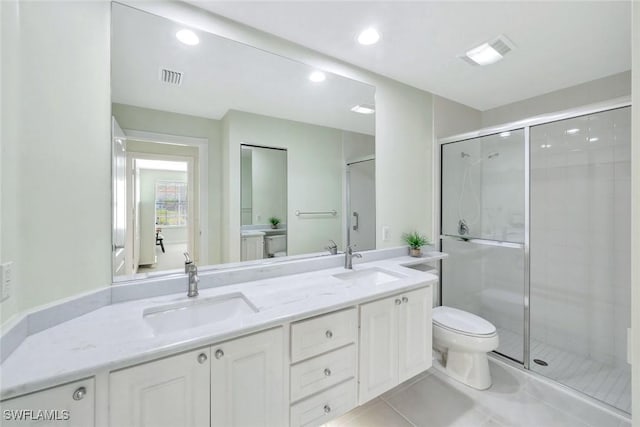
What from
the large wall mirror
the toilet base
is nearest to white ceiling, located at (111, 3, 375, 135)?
the large wall mirror

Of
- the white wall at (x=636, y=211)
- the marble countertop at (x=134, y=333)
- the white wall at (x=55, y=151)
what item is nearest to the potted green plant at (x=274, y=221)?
the marble countertop at (x=134, y=333)

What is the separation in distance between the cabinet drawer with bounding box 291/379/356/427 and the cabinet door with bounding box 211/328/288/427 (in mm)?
73

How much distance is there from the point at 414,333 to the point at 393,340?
0.64ft

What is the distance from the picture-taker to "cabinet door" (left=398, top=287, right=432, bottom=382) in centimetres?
155

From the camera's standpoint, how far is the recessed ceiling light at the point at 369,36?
5.34ft

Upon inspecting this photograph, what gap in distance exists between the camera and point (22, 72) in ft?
3.00

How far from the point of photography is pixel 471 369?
1.91m

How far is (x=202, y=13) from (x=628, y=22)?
97.1 inches

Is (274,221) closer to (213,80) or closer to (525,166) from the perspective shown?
(213,80)

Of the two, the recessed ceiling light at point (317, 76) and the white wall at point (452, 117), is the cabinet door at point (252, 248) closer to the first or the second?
the recessed ceiling light at point (317, 76)

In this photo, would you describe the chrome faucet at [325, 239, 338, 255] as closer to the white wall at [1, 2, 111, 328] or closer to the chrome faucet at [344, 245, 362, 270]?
the chrome faucet at [344, 245, 362, 270]

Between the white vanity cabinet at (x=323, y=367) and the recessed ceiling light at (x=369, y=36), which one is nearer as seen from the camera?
the white vanity cabinet at (x=323, y=367)

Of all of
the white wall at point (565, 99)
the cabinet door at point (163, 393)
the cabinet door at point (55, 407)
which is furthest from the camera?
the white wall at point (565, 99)

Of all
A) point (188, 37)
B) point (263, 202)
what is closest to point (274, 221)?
point (263, 202)
